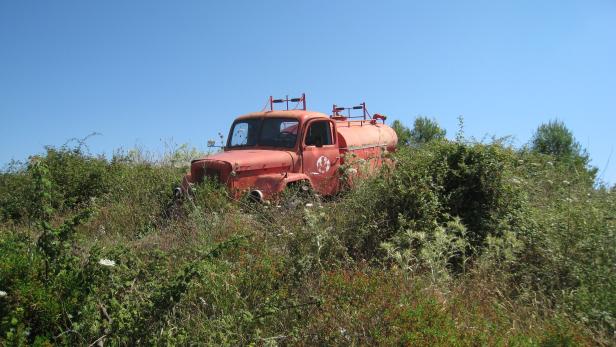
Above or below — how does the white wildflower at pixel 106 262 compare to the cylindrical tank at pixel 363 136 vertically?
below

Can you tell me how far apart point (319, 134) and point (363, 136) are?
171 centimetres

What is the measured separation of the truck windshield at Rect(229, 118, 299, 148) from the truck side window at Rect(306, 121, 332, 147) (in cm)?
30

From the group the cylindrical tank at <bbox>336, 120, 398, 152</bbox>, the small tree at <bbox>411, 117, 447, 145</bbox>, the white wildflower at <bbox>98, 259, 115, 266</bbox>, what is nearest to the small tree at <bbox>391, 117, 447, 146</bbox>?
the small tree at <bbox>411, 117, 447, 145</bbox>

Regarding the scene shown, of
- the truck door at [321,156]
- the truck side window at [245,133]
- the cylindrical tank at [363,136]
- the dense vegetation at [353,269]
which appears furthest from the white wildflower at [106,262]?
the cylindrical tank at [363,136]

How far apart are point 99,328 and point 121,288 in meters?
0.55

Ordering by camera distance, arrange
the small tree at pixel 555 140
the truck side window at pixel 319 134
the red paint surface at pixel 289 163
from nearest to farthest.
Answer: the red paint surface at pixel 289 163 < the truck side window at pixel 319 134 < the small tree at pixel 555 140

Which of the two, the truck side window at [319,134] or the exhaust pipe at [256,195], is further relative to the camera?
the truck side window at [319,134]

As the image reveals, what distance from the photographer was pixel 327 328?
156 inches

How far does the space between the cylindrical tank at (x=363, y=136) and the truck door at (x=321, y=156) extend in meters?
0.37

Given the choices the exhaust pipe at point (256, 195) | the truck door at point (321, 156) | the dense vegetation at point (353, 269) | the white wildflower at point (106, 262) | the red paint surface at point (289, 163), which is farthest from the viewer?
the truck door at point (321, 156)

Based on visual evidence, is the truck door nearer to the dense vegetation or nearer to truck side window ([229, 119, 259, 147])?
truck side window ([229, 119, 259, 147])

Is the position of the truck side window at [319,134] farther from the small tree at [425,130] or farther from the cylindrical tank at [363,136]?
the small tree at [425,130]

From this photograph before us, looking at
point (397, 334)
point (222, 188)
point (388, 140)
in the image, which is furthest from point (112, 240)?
point (388, 140)

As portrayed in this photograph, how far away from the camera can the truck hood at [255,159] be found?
26.6ft
